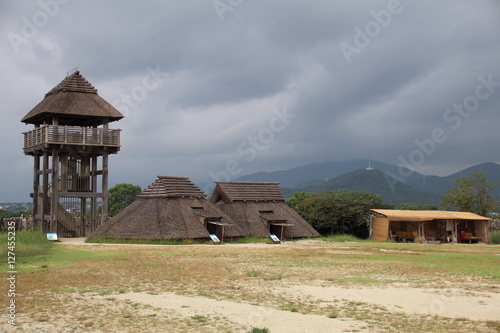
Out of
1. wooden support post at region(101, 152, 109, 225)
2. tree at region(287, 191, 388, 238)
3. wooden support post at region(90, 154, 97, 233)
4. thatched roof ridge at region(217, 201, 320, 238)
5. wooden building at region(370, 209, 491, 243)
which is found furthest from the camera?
tree at region(287, 191, 388, 238)

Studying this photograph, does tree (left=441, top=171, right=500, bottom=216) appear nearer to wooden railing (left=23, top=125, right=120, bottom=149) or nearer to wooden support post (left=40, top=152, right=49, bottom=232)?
wooden railing (left=23, top=125, right=120, bottom=149)

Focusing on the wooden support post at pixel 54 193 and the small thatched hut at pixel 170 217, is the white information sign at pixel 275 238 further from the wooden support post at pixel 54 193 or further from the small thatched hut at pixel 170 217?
the wooden support post at pixel 54 193

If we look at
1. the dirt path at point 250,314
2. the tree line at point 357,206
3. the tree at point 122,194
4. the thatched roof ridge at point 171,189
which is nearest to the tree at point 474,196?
the tree line at point 357,206

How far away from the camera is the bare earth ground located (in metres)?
9.61

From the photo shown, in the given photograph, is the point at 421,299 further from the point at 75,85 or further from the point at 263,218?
the point at 75,85

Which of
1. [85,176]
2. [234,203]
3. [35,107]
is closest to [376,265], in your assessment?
[234,203]

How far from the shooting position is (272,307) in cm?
1139

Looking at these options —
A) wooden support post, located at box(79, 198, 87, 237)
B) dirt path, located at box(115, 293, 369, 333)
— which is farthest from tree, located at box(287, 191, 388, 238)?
dirt path, located at box(115, 293, 369, 333)

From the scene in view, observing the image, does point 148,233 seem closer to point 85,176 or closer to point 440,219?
point 85,176

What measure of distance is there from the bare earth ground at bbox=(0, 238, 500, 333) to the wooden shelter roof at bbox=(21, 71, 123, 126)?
22.3 metres

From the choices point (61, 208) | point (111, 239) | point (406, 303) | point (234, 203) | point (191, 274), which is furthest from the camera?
point (234, 203)

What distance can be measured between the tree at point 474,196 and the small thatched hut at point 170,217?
22357 millimetres

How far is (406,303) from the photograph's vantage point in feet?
39.3

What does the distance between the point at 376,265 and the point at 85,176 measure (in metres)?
22.7
